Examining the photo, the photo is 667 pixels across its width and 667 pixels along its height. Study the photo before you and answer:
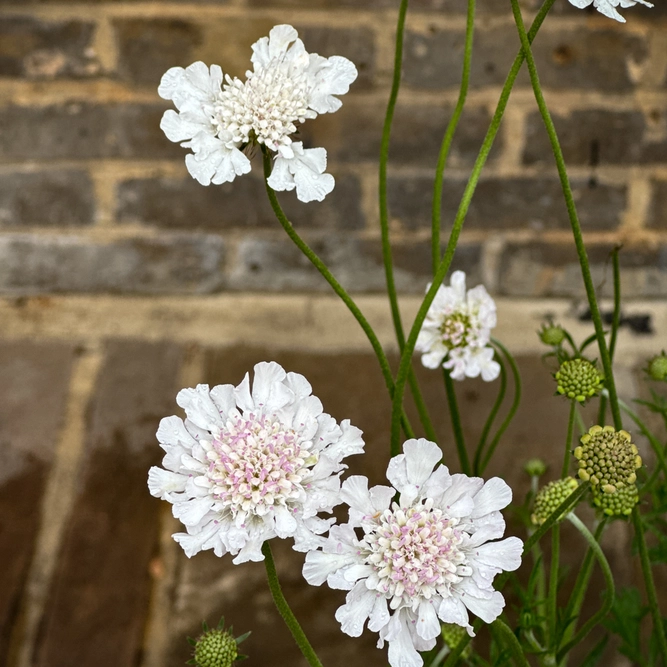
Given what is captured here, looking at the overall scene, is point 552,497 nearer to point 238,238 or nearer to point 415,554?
point 415,554

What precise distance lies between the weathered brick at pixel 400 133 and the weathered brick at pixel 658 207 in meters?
0.20

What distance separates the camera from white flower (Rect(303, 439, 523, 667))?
1.16ft

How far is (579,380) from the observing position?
0.42 meters

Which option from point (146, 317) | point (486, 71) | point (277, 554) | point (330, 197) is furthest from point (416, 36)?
point (277, 554)

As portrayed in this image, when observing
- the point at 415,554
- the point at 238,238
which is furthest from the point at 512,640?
the point at 238,238

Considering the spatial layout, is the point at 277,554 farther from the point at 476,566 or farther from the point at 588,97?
the point at 588,97

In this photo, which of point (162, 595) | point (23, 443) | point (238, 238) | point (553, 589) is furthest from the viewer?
point (238, 238)

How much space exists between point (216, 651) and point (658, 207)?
738 millimetres

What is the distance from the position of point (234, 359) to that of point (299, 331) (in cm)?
9

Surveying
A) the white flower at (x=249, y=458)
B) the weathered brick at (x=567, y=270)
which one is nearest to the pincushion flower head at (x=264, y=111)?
the white flower at (x=249, y=458)

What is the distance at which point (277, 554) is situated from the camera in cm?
70

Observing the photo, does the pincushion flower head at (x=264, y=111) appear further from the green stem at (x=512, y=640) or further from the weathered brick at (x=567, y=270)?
the weathered brick at (x=567, y=270)

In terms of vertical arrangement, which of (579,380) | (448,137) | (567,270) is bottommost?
(579,380)

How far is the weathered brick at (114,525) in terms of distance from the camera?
2.11 feet
